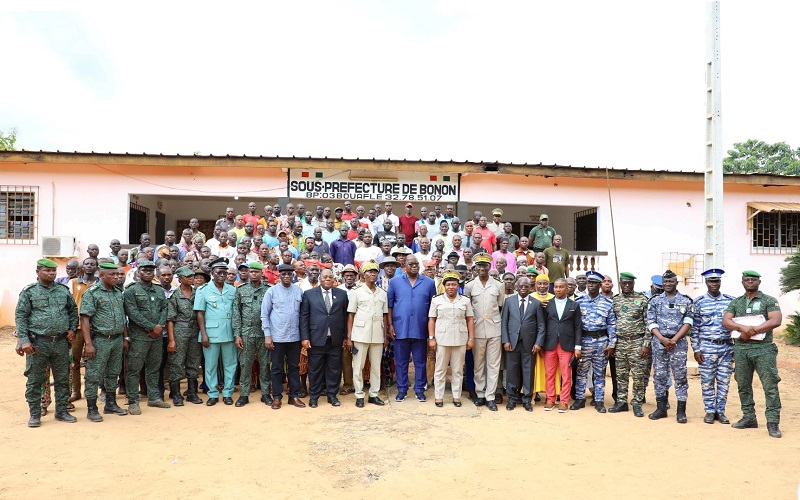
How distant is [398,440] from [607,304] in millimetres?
3071

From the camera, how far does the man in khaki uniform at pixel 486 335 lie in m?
7.28

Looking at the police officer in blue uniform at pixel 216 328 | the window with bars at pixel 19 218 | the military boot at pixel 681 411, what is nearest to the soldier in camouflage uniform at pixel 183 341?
the police officer in blue uniform at pixel 216 328

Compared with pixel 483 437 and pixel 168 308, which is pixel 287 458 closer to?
pixel 483 437

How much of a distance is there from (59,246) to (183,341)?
706cm

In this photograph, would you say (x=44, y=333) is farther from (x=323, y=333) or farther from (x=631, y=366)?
A: (x=631, y=366)

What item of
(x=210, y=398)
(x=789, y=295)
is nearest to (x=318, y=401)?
(x=210, y=398)

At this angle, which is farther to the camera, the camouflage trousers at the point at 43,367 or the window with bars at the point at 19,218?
the window with bars at the point at 19,218

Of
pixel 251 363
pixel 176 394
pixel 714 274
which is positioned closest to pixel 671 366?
pixel 714 274

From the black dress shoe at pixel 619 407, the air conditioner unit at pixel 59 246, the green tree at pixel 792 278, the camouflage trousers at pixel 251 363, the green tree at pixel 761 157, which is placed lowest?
the black dress shoe at pixel 619 407

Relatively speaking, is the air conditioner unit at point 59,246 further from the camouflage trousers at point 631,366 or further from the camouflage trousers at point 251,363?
the camouflage trousers at point 631,366

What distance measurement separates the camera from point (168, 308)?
7.05 metres

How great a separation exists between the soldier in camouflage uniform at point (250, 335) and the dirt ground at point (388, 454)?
27cm

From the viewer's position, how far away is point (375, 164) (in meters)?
13.2

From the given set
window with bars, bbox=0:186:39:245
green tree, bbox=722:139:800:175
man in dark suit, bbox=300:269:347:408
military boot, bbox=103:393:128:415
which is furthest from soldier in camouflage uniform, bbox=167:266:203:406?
green tree, bbox=722:139:800:175
